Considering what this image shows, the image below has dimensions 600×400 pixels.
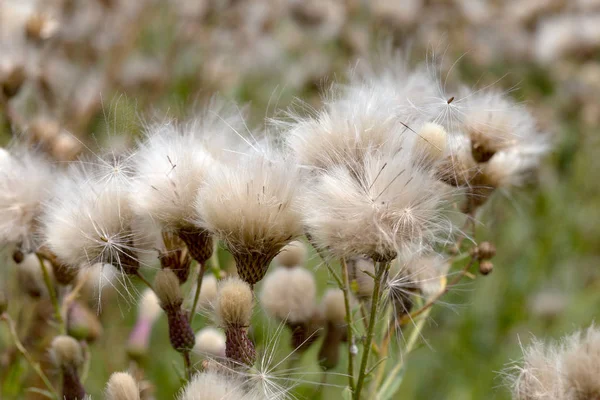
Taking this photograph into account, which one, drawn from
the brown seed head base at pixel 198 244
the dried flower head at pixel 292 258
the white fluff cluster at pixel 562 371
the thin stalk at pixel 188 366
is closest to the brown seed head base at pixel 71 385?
the thin stalk at pixel 188 366

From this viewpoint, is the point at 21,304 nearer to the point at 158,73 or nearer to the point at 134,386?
the point at 134,386

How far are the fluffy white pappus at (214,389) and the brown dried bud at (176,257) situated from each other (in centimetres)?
26

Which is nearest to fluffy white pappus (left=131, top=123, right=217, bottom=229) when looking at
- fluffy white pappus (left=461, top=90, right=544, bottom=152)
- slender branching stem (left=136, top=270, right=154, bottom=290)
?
slender branching stem (left=136, top=270, right=154, bottom=290)

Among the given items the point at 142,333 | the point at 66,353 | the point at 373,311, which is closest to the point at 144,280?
the point at 66,353

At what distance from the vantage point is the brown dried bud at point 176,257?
49.3 inches

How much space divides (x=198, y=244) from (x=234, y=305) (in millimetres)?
167

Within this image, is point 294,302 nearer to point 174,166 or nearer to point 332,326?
point 332,326

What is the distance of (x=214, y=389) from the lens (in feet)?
3.32

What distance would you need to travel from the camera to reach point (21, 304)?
6.45 ft

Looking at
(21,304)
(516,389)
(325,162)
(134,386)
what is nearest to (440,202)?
(325,162)

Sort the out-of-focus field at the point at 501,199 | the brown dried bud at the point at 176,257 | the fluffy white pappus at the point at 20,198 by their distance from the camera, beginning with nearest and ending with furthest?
the brown dried bud at the point at 176,257, the fluffy white pappus at the point at 20,198, the out-of-focus field at the point at 501,199

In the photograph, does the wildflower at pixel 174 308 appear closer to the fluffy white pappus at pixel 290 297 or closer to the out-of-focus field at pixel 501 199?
the fluffy white pappus at pixel 290 297

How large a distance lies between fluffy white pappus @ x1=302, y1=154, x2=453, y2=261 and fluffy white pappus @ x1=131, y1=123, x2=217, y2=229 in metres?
0.20

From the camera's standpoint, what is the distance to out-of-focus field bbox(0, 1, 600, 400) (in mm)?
2578
